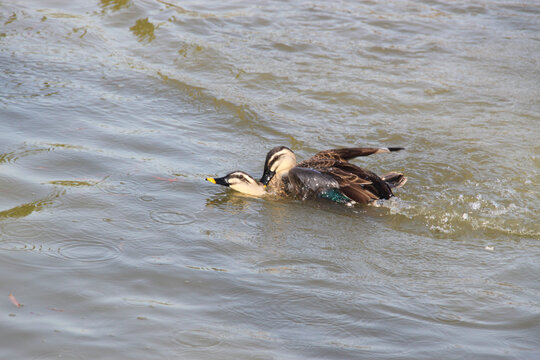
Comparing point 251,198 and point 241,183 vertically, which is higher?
point 241,183

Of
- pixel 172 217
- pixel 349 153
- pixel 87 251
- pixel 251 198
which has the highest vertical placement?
pixel 349 153

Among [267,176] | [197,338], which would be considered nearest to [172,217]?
[267,176]

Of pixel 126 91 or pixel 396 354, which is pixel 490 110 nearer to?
pixel 126 91

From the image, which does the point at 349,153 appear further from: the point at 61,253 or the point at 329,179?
the point at 61,253

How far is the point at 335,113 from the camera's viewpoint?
8.88 metres

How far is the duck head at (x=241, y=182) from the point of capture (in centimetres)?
624

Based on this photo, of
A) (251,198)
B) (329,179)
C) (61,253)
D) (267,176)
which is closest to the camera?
(61,253)

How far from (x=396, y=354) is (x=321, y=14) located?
33.6ft

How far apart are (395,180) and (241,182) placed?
5.03 feet

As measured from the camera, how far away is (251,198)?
6.46 metres

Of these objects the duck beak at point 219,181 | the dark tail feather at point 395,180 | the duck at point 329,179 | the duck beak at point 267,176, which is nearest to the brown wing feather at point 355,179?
the duck at point 329,179

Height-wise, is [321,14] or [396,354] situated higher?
[321,14]

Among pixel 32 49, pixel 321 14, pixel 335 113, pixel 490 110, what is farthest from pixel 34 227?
pixel 321 14

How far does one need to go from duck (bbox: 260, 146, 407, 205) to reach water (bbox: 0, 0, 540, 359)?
153 mm
